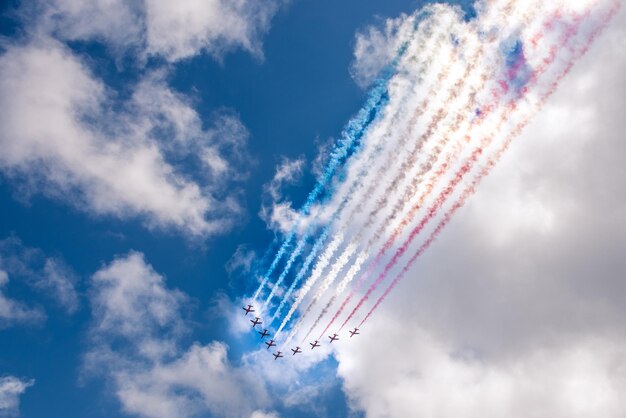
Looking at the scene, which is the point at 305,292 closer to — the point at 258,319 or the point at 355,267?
the point at 355,267

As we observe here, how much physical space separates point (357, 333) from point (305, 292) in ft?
56.4

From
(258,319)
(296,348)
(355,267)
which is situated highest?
(258,319)

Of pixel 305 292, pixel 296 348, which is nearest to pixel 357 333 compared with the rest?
pixel 296 348

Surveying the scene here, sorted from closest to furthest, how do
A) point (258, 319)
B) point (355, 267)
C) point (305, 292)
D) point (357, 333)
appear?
1. point (355, 267)
2. point (305, 292)
3. point (357, 333)
4. point (258, 319)

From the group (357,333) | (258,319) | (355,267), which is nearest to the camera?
(355,267)

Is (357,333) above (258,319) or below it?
below

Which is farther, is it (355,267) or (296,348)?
(296,348)

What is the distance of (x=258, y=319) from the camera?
225 ft

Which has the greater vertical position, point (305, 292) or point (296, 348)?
point (296, 348)

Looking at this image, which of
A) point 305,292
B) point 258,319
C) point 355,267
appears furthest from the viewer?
point 258,319

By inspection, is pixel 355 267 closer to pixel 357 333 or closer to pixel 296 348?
pixel 357 333

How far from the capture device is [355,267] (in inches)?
1690

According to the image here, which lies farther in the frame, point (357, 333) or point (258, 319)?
point (258, 319)

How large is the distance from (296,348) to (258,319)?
280 inches
